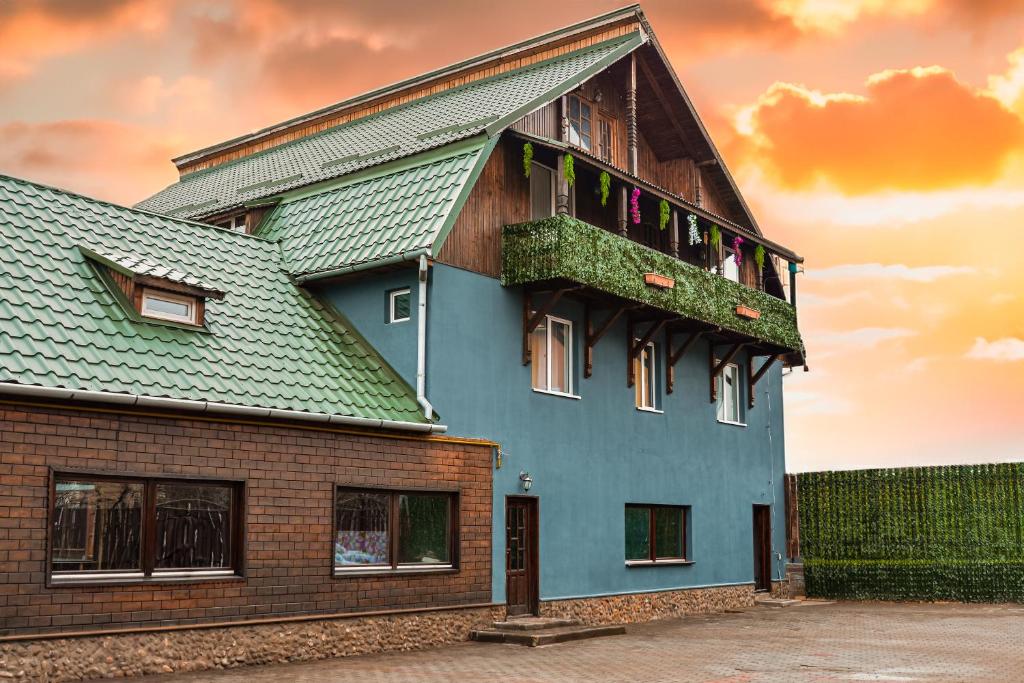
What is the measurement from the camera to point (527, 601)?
61.9ft

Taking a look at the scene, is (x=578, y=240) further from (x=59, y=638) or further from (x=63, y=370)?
(x=59, y=638)

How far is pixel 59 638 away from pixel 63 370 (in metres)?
2.97

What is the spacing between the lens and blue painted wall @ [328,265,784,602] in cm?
1789

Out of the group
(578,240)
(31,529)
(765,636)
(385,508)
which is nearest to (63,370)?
(31,529)

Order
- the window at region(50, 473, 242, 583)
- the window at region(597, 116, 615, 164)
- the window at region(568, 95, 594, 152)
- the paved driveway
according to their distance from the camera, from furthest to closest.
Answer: the window at region(597, 116, 615, 164) < the window at region(568, 95, 594, 152) < the paved driveway < the window at region(50, 473, 242, 583)

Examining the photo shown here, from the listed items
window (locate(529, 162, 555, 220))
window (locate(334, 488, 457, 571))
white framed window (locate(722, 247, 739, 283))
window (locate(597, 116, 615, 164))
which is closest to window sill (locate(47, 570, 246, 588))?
window (locate(334, 488, 457, 571))

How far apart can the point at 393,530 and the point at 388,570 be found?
1.88 ft

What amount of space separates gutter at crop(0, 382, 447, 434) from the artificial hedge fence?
13.6 metres

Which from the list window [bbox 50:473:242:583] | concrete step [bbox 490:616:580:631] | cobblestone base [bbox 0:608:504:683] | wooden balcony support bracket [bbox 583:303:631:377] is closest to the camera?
cobblestone base [bbox 0:608:504:683]

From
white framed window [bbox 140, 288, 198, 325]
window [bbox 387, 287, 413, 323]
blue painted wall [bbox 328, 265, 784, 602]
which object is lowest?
blue painted wall [bbox 328, 265, 784, 602]

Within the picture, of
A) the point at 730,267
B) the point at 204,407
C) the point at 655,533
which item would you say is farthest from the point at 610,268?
the point at 730,267

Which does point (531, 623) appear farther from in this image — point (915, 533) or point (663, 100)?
point (915, 533)

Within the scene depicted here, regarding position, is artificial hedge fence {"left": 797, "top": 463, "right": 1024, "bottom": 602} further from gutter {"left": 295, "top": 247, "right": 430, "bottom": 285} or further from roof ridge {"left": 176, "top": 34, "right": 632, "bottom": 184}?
gutter {"left": 295, "top": 247, "right": 430, "bottom": 285}

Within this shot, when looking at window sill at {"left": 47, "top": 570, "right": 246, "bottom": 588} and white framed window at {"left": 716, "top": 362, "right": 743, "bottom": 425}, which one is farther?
white framed window at {"left": 716, "top": 362, "right": 743, "bottom": 425}
